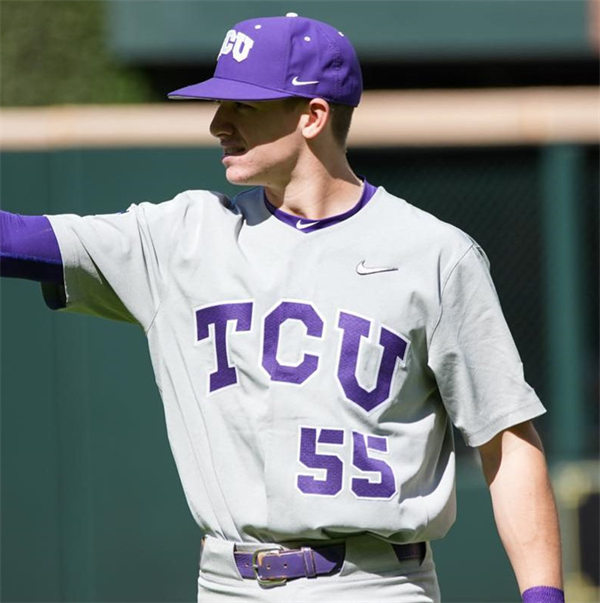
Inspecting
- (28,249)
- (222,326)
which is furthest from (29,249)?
(222,326)

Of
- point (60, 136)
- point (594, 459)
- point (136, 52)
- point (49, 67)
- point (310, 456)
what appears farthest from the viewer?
point (49, 67)

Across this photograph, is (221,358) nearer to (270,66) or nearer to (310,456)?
(310,456)

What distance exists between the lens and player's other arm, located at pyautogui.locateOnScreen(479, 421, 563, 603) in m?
2.73

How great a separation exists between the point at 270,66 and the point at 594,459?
13.6 feet

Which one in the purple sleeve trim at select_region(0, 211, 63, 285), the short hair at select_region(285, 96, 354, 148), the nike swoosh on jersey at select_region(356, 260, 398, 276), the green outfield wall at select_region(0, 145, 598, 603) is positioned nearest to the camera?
the purple sleeve trim at select_region(0, 211, 63, 285)

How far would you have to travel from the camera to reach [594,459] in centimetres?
644

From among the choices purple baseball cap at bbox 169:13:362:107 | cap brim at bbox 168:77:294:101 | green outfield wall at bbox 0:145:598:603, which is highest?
purple baseball cap at bbox 169:13:362:107

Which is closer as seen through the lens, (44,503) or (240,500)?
(240,500)

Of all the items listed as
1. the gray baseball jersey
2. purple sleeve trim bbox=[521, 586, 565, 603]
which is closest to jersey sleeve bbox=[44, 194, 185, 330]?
the gray baseball jersey

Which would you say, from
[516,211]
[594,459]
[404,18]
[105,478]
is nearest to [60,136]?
[105,478]

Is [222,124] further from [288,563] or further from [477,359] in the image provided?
[288,563]

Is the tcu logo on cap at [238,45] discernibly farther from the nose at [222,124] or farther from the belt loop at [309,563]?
the belt loop at [309,563]

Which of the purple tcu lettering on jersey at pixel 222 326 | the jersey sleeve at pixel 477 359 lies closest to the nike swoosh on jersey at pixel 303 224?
the purple tcu lettering on jersey at pixel 222 326

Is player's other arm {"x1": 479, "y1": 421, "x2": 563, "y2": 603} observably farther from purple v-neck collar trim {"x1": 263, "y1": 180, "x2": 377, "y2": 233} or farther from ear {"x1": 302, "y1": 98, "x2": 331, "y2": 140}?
ear {"x1": 302, "y1": 98, "x2": 331, "y2": 140}
